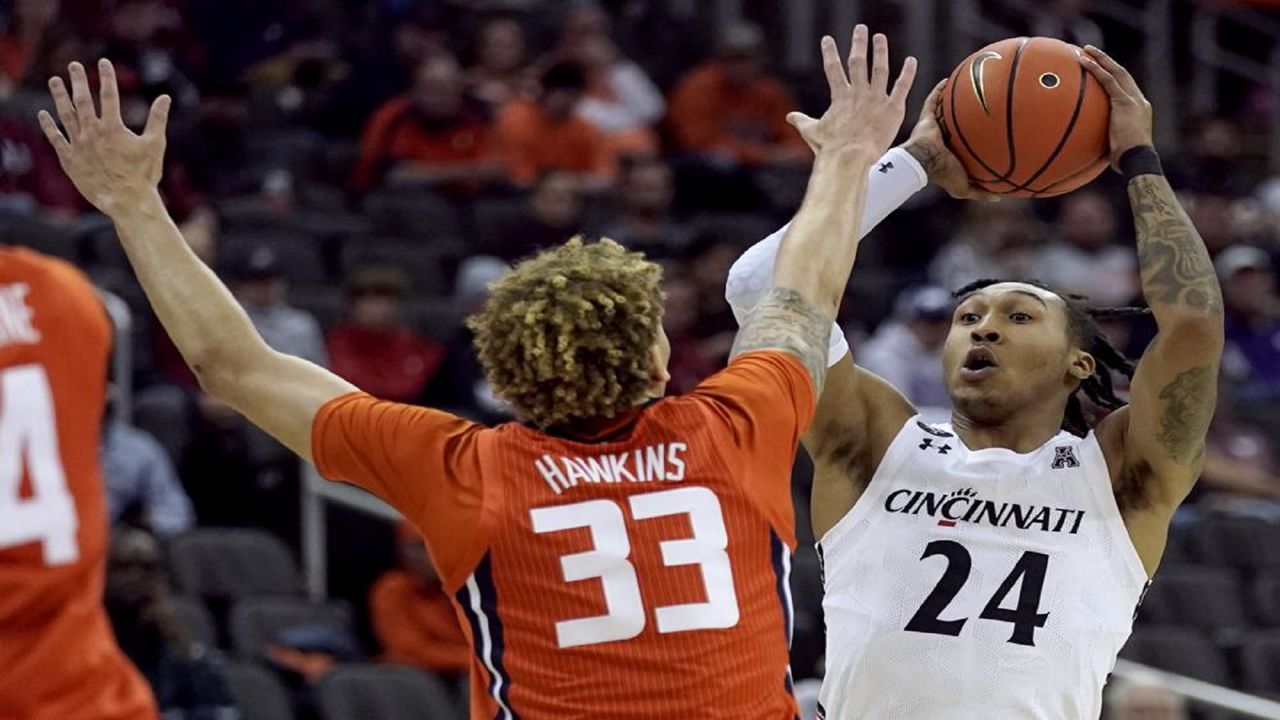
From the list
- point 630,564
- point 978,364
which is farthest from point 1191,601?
point 630,564

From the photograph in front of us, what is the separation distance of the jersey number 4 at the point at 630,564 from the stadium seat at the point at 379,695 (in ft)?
15.1

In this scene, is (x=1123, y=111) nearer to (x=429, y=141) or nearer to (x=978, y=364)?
(x=978, y=364)

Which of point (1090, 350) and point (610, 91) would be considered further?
point (610, 91)

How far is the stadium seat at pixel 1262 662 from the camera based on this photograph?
33.7 ft

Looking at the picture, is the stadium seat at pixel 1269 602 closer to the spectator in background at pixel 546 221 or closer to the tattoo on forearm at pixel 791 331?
the spectator in background at pixel 546 221

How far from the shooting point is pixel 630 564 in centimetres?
384

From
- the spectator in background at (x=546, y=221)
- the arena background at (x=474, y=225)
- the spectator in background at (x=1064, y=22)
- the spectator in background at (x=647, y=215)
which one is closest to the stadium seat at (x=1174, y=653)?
the arena background at (x=474, y=225)

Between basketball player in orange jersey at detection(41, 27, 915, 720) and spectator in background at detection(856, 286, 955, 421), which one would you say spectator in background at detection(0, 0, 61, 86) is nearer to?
spectator in background at detection(856, 286, 955, 421)

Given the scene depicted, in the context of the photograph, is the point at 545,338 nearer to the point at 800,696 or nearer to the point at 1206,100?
the point at 800,696

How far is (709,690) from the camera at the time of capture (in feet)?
12.5

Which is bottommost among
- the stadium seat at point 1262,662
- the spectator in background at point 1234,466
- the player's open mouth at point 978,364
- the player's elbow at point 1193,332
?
the stadium seat at point 1262,662

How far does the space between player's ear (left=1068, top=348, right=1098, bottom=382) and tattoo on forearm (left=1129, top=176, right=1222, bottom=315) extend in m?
0.31

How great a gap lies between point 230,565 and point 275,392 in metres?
5.40

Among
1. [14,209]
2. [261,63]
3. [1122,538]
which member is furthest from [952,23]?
[1122,538]
